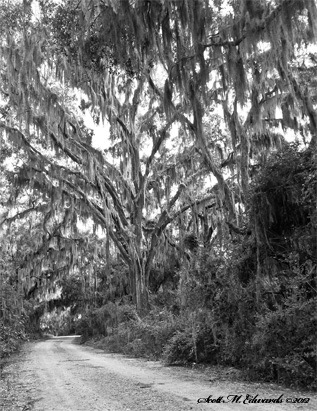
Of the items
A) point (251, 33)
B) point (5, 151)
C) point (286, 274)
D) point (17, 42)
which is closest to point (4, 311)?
point (5, 151)

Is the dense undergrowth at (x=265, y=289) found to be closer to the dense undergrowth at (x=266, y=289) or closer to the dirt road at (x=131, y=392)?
the dense undergrowth at (x=266, y=289)

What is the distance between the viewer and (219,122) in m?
16.6

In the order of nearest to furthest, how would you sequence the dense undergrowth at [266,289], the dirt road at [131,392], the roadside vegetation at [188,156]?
the dirt road at [131,392] < the dense undergrowth at [266,289] < the roadside vegetation at [188,156]

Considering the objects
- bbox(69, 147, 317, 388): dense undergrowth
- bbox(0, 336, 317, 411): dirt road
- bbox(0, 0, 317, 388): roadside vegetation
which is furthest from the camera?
bbox(0, 0, 317, 388): roadside vegetation

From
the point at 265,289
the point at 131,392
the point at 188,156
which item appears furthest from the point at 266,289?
the point at 188,156

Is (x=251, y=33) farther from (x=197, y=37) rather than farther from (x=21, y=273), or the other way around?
(x=21, y=273)

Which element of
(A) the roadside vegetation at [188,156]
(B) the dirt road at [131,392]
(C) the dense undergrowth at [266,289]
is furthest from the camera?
(A) the roadside vegetation at [188,156]

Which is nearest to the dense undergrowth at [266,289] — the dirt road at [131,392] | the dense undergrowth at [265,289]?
the dense undergrowth at [265,289]

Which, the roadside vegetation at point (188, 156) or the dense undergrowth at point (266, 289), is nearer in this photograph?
the dense undergrowth at point (266, 289)

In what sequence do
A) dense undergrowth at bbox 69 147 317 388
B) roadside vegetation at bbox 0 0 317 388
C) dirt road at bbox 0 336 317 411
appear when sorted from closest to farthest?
dirt road at bbox 0 336 317 411
dense undergrowth at bbox 69 147 317 388
roadside vegetation at bbox 0 0 317 388

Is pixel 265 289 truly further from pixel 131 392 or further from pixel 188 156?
pixel 188 156

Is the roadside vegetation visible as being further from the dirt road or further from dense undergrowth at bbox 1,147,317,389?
the dirt road

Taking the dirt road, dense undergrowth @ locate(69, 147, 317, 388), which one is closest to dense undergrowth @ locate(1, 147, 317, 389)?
dense undergrowth @ locate(69, 147, 317, 388)

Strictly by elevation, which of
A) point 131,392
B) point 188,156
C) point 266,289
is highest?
point 188,156
